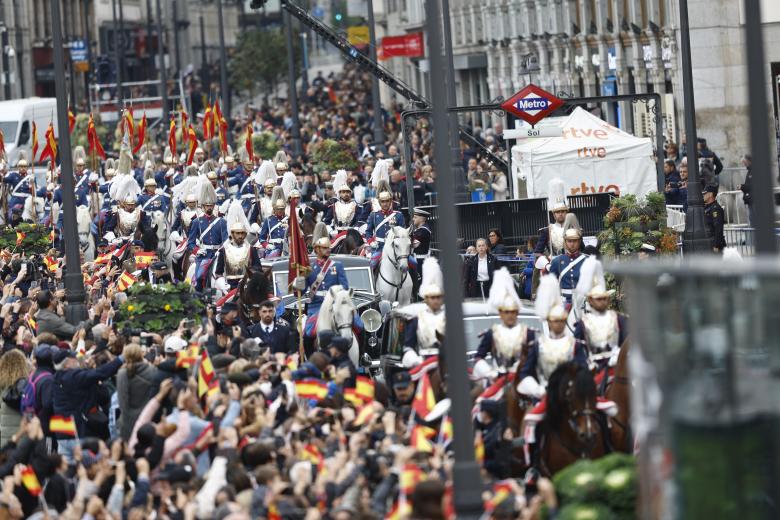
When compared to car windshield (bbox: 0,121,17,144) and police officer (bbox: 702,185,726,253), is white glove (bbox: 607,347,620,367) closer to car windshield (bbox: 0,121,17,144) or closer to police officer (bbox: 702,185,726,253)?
police officer (bbox: 702,185,726,253)

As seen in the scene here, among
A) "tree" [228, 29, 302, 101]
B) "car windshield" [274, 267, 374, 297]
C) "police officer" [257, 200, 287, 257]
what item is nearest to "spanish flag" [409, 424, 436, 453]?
"car windshield" [274, 267, 374, 297]

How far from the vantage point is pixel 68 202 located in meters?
24.6

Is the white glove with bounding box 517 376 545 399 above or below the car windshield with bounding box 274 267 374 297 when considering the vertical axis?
below

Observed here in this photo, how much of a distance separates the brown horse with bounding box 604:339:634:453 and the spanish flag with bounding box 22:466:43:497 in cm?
459

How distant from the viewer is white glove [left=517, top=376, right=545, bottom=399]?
1719cm

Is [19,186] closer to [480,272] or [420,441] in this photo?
[480,272]

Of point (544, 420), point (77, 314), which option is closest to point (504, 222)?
point (77, 314)

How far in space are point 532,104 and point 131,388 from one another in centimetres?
1588

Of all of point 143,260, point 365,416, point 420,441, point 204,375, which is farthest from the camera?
point 143,260

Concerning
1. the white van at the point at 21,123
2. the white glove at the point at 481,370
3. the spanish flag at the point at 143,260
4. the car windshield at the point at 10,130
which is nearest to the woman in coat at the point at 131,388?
the white glove at the point at 481,370

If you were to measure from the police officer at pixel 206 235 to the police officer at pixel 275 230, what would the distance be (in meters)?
0.87

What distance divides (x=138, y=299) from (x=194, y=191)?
38.9 feet

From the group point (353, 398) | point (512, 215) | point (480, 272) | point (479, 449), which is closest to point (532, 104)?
point (512, 215)

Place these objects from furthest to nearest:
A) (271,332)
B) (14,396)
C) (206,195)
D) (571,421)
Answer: (206,195) → (271,332) → (14,396) → (571,421)
